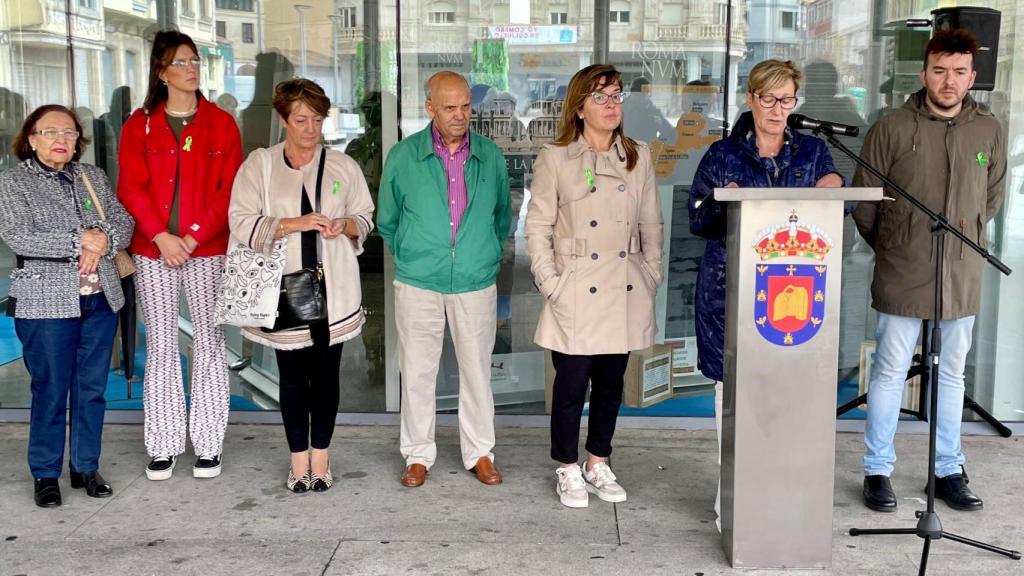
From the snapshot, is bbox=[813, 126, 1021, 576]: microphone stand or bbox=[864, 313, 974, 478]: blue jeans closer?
bbox=[813, 126, 1021, 576]: microphone stand

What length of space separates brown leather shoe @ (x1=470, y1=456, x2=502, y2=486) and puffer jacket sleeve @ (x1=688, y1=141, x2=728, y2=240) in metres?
1.44

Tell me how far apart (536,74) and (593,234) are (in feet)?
4.96

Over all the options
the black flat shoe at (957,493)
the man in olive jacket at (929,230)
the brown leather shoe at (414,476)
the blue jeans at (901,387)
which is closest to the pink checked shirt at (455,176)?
the brown leather shoe at (414,476)

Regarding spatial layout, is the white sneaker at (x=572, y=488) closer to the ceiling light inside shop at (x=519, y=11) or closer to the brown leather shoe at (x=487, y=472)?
the brown leather shoe at (x=487, y=472)

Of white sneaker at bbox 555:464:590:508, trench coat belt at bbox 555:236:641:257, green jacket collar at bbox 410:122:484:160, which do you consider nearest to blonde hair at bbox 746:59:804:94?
trench coat belt at bbox 555:236:641:257

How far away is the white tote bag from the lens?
414 centimetres

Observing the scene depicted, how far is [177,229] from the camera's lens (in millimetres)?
4449

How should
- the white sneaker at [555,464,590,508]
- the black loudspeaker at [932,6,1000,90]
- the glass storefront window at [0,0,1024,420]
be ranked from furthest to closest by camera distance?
1. the glass storefront window at [0,0,1024,420]
2. the black loudspeaker at [932,6,1000,90]
3. the white sneaker at [555,464,590,508]

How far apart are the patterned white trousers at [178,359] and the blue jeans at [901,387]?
2781 mm

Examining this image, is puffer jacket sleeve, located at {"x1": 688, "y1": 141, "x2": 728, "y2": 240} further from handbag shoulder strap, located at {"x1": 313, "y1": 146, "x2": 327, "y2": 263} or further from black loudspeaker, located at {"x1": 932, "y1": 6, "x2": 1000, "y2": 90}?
black loudspeaker, located at {"x1": 932, "y1": 6, "x2": 1000, "y2": 90}

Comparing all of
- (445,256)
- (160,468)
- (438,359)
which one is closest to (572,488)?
(438,359)

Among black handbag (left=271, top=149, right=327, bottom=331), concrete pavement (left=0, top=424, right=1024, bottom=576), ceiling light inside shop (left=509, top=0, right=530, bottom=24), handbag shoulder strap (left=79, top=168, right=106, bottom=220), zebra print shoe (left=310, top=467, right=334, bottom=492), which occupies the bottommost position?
concrete pavement (left=0, top=424, right=1024, bottom=576)

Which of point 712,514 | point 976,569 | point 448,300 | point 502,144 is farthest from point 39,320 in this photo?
point 976,569

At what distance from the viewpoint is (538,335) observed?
14.1ft
